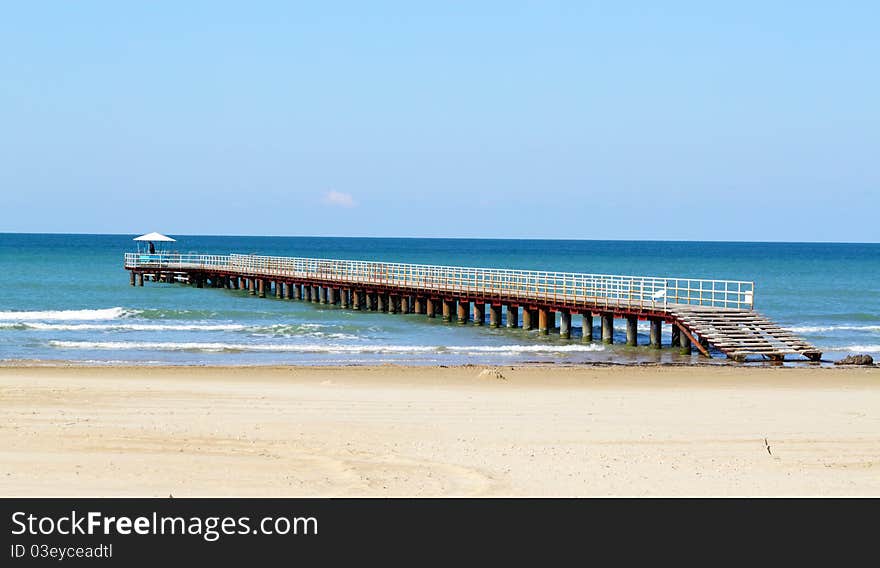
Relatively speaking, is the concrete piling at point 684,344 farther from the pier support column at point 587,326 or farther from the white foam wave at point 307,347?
the pier support column at point 587,326

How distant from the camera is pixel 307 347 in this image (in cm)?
3338

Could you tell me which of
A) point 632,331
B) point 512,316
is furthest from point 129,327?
point 632,331

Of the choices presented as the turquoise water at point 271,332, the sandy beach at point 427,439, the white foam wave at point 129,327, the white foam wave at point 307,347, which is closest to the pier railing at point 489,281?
the turquoise water at point 271,332

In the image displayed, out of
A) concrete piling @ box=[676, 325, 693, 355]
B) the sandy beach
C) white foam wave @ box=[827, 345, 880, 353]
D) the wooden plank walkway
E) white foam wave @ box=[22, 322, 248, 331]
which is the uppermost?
the sandy beach

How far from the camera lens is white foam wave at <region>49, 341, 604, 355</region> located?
32.1 meters

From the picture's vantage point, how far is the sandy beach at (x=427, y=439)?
1215 cm

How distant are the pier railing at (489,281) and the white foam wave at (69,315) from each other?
9534 mm

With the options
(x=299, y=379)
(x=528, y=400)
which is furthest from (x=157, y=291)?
(x=528, y=400)

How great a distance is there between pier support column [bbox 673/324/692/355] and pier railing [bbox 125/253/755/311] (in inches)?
33.1

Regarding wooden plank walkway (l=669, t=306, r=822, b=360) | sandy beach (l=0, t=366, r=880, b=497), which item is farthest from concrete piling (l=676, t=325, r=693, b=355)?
sandy beach (l=0, t=366, r=880, b=497)

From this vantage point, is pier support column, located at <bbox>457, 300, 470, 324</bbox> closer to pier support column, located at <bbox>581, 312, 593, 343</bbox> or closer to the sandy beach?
pier support column, located at <bbox>581, 312, 593, 343</bbox>

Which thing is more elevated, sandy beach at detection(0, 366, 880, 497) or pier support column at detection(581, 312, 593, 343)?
sandy beach at detection(0, 366, 880, 497)
